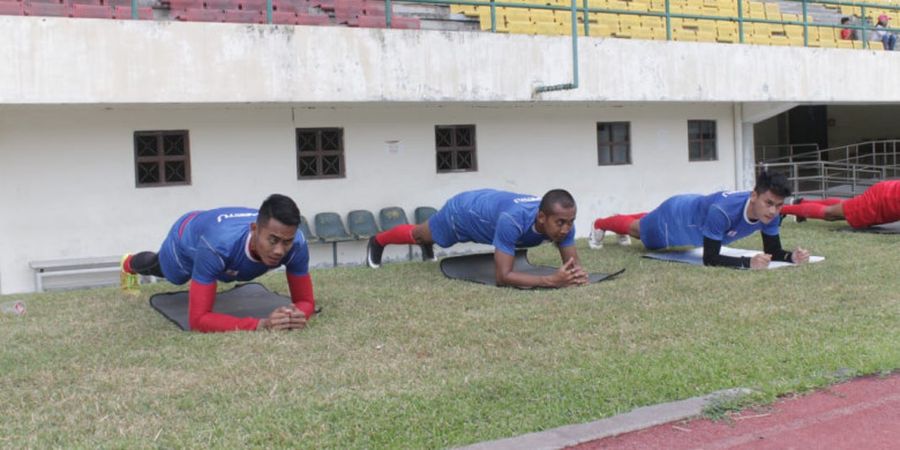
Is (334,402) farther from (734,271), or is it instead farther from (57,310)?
(734,271)

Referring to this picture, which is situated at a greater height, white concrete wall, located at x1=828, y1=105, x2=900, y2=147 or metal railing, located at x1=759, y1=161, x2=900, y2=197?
white concrete wall, located at x1=828, y1=105, x2=900, y2=147

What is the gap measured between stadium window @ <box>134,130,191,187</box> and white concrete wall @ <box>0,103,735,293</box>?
0.13 m

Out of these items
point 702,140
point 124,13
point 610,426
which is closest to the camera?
point 610,426

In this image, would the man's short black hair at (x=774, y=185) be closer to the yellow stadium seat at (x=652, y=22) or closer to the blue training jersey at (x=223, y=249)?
the blue training jersey at (x=223, y=249)

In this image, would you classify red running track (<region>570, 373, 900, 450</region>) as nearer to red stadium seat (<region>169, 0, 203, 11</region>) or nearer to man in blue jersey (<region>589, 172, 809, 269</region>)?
man in blue jersey (<region>589, 172, 809, 269</region>)

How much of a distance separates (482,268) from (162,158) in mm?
5023

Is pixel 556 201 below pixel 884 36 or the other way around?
below

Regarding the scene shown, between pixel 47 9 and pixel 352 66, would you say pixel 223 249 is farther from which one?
pixel 47 9

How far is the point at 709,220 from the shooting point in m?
9.45

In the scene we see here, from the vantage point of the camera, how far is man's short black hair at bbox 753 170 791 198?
880 cm

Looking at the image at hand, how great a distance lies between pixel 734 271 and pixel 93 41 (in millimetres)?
7583

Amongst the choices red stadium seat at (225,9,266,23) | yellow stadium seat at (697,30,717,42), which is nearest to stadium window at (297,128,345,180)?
red stadium seat at (225,9,266,23)

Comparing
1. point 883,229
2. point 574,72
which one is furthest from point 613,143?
point 883,229

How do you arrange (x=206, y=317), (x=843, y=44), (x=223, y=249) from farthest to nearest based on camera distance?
(x=843, y=44), (x=206, y=317), (x=223, y=249)
